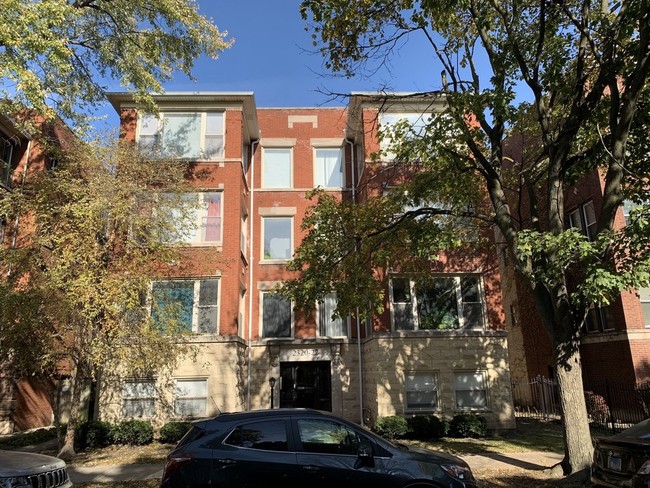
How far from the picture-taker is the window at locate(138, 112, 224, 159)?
61.3ft

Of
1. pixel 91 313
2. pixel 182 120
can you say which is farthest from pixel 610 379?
pixel 182 120

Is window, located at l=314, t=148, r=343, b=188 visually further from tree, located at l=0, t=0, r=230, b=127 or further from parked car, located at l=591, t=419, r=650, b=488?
parked car, located at l=591, t=419, r=650, b=488

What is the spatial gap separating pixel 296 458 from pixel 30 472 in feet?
10.2

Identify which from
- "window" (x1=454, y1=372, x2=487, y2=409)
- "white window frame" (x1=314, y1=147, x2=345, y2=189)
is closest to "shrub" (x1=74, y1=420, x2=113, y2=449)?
"window" (x1=454, y1=372, x2=487, y2=409)

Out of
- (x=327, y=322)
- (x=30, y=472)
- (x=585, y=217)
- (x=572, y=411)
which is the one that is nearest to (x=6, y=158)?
(x=327, y=322)

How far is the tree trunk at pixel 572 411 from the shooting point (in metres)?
8.79

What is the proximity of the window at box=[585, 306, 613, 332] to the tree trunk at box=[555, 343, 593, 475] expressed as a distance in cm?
1110

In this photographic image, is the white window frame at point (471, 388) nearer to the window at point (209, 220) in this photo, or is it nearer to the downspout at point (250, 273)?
the downspout at point (250, 273)

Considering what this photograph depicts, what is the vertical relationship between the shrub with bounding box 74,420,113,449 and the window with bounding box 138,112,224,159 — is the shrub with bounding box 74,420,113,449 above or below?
below

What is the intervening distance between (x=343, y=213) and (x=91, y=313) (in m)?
6.67

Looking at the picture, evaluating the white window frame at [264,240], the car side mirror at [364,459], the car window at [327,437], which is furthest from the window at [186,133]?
the car side mirror at [364,459]

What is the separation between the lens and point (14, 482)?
5.42 metres

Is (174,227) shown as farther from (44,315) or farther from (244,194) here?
(244,194)

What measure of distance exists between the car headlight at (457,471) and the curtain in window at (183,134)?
15.4 meters
